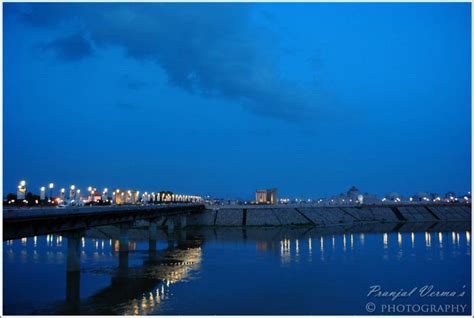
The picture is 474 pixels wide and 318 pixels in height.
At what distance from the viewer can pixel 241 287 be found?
1507 inches

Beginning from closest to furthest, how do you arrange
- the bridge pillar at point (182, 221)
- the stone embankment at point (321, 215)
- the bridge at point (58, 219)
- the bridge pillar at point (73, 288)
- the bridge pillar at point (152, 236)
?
the bridge at point (58, 219), the bridge pillar at point (73, 288), the bridge pillar at point (152, 236), the bridge pillar at point (182, 221), the stone embankment at point (321, 215)

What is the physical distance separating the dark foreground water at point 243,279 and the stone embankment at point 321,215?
4220 centimetres

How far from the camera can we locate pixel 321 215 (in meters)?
122

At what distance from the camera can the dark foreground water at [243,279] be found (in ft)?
105

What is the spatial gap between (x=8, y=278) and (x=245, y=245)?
36.8m

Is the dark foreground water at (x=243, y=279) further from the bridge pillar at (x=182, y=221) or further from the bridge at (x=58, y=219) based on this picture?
the bridge pillar at (x=182, y=221)

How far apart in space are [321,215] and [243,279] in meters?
83.7

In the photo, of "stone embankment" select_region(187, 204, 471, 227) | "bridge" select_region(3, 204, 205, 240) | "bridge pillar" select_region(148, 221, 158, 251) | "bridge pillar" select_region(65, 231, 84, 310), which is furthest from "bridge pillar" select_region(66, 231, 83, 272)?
"stone embankment" select_region(187, 204, 471, 227)

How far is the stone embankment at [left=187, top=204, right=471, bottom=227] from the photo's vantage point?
11381 centimetres

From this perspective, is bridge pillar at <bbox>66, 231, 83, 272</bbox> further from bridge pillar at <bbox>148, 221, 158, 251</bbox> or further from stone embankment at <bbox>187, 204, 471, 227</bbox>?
stone embankment at <bbox>187, 204, 471, 227</bbox>

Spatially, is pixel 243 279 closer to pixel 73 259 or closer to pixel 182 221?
pixel 73 259

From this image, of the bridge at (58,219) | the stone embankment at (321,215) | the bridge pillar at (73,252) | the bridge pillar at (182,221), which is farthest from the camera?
the stone embankment at (321,215)

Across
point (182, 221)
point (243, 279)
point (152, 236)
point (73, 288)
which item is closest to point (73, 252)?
point (73, 288)

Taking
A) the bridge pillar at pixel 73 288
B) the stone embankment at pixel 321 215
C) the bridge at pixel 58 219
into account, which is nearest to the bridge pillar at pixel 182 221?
the stone embankment at pixel 321 215
